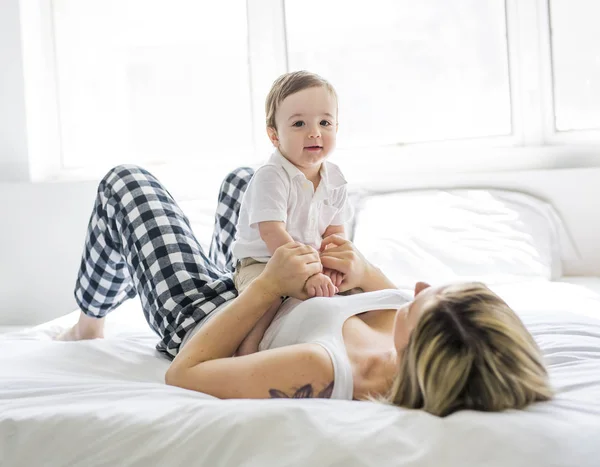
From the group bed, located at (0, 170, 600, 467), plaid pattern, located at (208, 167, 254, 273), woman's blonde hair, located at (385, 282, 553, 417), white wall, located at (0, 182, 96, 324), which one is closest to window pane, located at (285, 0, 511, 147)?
white wall, located at (0, 182, 96, 324)

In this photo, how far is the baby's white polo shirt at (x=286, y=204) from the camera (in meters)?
1.46

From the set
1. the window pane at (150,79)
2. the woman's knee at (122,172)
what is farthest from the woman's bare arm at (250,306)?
the window pane at (150,79)

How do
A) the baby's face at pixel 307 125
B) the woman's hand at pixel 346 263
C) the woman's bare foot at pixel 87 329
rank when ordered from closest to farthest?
the woman's hand at pixel 346 263
the baby's face at pixel 307 125
the woman's bare foot at pixel 87 329

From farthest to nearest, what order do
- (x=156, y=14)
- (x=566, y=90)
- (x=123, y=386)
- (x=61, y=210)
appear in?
(x=156, y=14) < (x=61, y=210) < (x=566, y=90) < (x=123, y=386)

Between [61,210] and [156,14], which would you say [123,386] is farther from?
[156,14]

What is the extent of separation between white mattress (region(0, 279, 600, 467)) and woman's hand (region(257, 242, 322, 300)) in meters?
0.25

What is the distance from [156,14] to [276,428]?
8.20 feet

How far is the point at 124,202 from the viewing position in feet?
5.15

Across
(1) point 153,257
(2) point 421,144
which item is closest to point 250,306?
(1) point 153,257

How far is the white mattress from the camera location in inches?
31.8

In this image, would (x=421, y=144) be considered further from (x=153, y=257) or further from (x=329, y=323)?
(x=329, y=323)

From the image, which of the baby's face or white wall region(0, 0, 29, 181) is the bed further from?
white wall region(0, 0, 29, 181)

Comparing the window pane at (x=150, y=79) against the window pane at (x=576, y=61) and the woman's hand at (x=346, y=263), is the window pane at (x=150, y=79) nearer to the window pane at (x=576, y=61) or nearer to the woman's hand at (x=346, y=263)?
the window pane at (x=576, y=61)

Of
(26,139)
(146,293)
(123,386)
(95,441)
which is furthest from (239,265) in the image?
(26,139)
